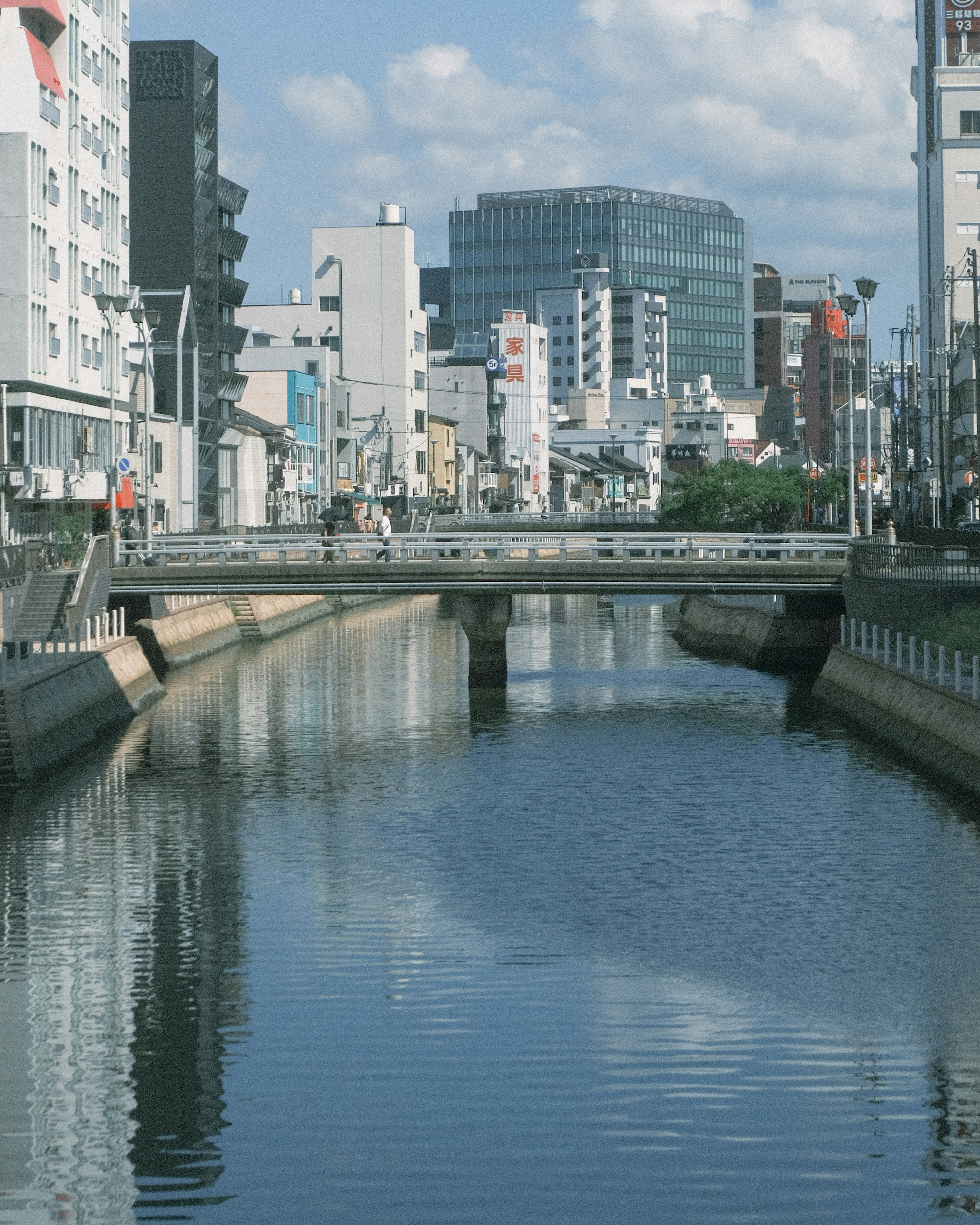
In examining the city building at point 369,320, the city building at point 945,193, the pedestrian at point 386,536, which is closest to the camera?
the pedestrian at point 386,536

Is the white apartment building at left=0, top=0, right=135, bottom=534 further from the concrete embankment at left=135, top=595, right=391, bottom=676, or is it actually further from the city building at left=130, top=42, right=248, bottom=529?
the city building at left=130, top=42, right=248, bottom=529

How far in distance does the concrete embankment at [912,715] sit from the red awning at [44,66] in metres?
45.2

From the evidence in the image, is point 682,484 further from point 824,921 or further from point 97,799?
point 824,921

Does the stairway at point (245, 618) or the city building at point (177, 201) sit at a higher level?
the city building at point (177, 201)

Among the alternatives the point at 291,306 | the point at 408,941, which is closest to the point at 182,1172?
the point at 408,941

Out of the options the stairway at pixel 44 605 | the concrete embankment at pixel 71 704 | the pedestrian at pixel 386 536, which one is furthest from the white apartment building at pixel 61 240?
the concrete embankment at pixel 71 704

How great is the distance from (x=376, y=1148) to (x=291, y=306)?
172 m

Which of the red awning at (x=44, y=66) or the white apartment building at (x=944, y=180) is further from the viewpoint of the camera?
the white apartment building at (x=944, y=180)

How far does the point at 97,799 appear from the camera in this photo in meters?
41.2

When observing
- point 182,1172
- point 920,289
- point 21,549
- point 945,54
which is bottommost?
point 182,1172

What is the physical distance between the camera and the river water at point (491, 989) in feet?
58.6

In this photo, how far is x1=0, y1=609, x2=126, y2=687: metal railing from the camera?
46.8 m

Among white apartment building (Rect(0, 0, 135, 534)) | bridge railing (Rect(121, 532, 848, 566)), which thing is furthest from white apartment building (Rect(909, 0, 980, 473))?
bridge railing (Rect(121, 532, 848, 566))

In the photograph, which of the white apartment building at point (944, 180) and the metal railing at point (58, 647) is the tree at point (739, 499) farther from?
the metal railing at point (58, 647)
